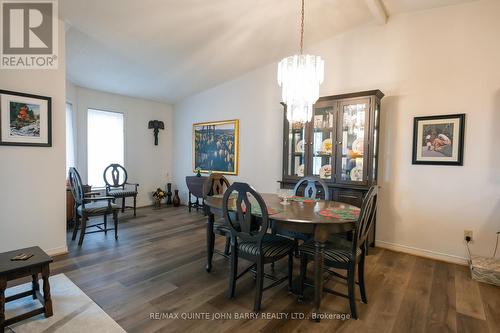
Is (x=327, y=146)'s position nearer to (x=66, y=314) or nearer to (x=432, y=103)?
(x=432, y=103)

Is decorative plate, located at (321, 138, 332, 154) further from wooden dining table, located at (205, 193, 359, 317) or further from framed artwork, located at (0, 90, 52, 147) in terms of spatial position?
framed artwork, located at (0, 90, 52, 147)

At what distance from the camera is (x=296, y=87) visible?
2396mm

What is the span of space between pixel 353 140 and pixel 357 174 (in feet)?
1.44

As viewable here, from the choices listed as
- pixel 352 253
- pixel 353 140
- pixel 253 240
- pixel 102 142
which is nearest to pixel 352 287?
pixel 352 253

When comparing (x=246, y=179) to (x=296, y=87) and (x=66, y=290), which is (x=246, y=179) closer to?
(x=296, y=87)

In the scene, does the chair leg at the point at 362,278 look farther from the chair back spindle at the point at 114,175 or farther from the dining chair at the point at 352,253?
the chair back spindle at the point at 114,175

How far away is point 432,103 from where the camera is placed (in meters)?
3.05

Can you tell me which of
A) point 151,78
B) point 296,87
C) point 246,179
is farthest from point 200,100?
point 296,87

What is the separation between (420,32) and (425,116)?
1.02 meters

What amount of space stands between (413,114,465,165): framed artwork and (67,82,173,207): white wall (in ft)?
16.0

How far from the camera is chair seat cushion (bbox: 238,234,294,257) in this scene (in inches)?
78.7

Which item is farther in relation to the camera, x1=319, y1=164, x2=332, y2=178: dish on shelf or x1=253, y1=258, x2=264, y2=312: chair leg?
x1=319, y1=164, x2=332, y2=178: dish on shelf

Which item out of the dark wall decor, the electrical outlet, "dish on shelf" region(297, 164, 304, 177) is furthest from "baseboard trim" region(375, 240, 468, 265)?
the dark wall decor

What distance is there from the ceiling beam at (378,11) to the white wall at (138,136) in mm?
4445
